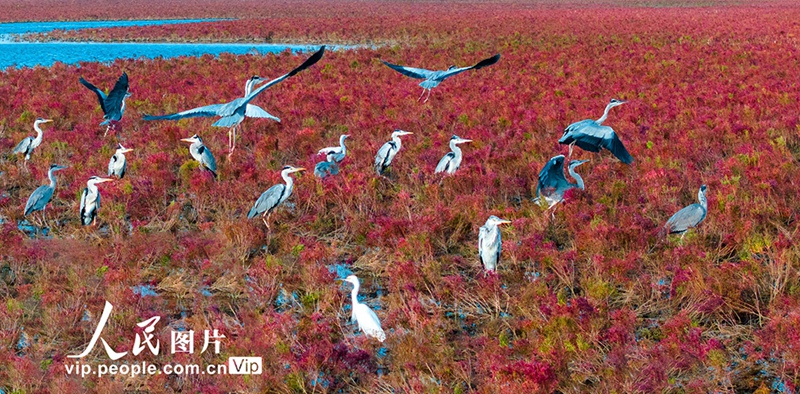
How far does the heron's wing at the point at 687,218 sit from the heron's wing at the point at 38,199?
6.60m

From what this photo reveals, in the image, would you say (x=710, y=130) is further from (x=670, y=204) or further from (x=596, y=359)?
(x=596, y=359)

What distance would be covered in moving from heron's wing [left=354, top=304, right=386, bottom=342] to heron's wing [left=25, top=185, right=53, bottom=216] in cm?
467

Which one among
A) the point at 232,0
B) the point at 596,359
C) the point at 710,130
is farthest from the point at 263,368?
the point at 232,0

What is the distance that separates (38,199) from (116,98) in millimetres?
4507

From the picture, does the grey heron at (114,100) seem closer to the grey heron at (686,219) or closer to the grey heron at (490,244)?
the grey heron at (490,244)

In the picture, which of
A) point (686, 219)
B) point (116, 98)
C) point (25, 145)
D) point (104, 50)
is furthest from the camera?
point (104, 50)

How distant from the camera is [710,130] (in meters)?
12.0

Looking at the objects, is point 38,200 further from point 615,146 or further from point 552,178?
point 615,146

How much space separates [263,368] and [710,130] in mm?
9090

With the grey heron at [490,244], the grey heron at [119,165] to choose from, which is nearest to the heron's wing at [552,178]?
the grey heron at [490,244]

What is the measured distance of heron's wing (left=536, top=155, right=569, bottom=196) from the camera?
8250 mm

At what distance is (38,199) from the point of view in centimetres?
859

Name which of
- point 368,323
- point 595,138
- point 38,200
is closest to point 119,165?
point 38,200

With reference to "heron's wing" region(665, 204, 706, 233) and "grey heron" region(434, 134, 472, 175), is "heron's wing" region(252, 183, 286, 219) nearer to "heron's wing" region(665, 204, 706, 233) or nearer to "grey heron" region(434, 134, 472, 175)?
"grey heron" region(434, 134, 472, 175)
